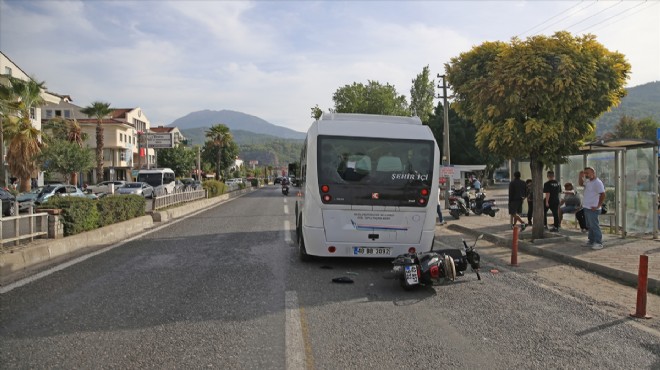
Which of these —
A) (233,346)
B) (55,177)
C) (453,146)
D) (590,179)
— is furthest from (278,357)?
(55,177)

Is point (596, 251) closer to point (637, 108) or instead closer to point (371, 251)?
point (371, 251)

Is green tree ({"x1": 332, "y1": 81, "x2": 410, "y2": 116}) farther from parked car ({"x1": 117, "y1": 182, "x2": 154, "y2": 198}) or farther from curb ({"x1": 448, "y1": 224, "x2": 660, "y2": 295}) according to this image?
curb ({"x1": 448, "y1": 224, "x2": 660, "y2": 295})

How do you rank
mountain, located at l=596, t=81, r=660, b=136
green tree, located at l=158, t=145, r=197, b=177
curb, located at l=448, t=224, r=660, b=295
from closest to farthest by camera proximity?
curb, located at l=448, t=224, r=660, b=295 < green tree, located at l=158, t=145, r=197, b=177 < mountain, located at l=596, t=81, r=660, b=136

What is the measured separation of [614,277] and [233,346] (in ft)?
22.7

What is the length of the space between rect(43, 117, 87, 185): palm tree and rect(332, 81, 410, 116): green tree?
31.2 meters

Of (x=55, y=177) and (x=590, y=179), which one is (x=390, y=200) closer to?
(x=590, y=179)

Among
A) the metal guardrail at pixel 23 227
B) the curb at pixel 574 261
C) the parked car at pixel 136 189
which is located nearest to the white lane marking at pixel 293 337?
the curb at pixel 574 261

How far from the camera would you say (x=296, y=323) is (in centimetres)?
534

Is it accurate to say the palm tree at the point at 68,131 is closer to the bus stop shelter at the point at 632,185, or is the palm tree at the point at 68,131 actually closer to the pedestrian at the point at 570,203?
the pedestrian at the point at 570,203

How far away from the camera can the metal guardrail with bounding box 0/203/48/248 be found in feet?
30.5

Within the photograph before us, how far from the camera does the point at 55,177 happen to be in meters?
57.9

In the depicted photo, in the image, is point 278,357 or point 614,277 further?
point 614,277

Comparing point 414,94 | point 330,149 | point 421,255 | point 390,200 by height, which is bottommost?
point 421,255

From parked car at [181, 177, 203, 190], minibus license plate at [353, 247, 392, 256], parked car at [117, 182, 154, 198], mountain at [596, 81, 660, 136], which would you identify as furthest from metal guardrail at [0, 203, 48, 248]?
mountain at [596, 81, 660, 136]
